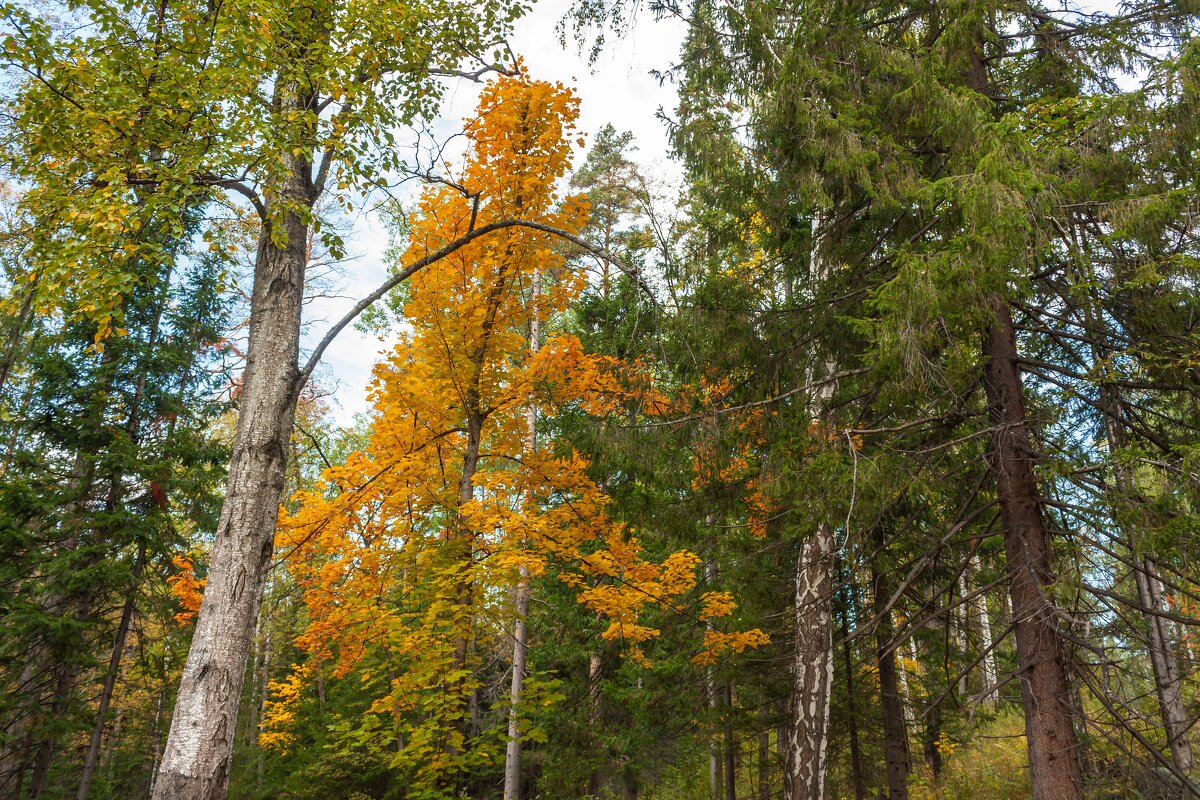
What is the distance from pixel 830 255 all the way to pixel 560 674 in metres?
9.88

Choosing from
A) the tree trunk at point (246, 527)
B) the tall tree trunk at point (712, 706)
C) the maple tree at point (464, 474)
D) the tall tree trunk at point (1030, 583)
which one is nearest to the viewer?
the tree trunk at point (246, 527)

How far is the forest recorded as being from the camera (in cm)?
417

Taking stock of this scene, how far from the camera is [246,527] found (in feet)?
13.2

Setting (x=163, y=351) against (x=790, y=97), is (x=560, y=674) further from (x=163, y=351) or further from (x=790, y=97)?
(x=790, y=97)

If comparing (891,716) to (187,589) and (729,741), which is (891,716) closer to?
(729,741)

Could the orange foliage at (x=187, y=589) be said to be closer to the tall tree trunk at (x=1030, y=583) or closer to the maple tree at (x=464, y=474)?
the maple tree at (x=464, y=474)

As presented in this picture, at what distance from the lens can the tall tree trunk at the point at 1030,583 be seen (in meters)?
4.70

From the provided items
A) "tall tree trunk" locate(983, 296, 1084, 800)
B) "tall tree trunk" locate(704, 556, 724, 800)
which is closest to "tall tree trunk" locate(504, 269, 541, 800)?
"tall tree trunk" locate(704, 556, 724, 800)

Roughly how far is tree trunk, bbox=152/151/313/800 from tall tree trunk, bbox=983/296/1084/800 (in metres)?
4.95

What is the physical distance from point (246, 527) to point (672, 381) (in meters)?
5.29

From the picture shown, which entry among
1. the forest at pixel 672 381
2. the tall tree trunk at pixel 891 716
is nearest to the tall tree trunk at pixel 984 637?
the forest at pixel 672 381

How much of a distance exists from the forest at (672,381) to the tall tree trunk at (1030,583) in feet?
0.12

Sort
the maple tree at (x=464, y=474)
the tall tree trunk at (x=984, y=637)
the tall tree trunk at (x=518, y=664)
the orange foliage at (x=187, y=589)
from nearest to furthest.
Result: the tall tree trunk at (x=984, y=637) < the maple tree at (x=464, y=474) < the tall tree trunk at (x=518, y=664) < the orange foliage at (x=187, y=589)

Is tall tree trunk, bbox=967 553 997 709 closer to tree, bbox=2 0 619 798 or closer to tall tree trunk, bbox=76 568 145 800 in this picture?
tree, bbox=2 0 619 798
